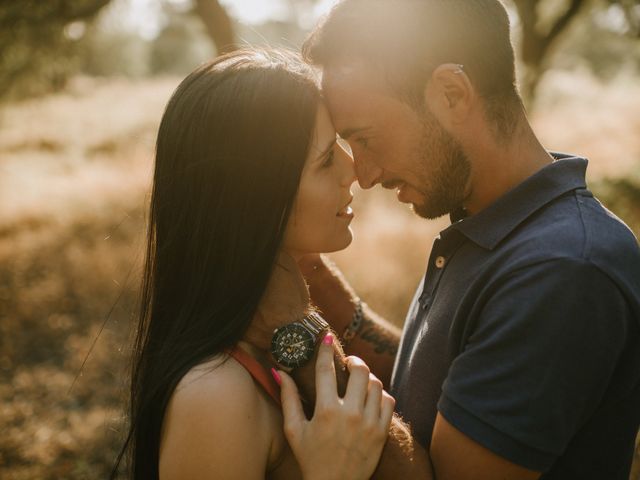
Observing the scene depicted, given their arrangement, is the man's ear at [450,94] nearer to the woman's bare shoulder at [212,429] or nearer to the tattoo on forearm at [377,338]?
the tattoo on forearm at [377,338]

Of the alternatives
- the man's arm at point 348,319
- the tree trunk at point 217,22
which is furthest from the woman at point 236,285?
the tree trunk at point 217,22

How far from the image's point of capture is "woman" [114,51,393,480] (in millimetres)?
1696

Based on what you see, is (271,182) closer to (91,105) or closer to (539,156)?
(539,156)

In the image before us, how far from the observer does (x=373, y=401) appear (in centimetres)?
183

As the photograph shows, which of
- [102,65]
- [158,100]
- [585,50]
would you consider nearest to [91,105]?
[158,100]

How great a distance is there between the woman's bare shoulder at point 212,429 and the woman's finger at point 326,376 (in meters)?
0.20

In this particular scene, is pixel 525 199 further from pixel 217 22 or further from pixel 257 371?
pixel 217 22

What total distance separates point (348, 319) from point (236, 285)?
0.89 m

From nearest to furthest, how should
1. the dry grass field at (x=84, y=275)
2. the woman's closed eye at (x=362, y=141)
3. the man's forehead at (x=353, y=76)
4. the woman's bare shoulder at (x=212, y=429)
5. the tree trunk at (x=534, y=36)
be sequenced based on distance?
the woman's bare shoulder at (x=212, y=429)
the man's forehead at (x=353, y=76)
the woman's closed eye at (x=362, y=141)
the dry grass field at (x=84, y=275)
the tree trunk at (x=534, y=36)

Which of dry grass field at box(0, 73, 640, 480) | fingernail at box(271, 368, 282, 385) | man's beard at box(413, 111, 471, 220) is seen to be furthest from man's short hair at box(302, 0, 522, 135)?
dry grass field at box(0, 73, 640, 480)

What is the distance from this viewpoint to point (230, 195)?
6.28 feet

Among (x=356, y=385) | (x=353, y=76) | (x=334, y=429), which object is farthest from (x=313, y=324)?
(x=353, y=76)

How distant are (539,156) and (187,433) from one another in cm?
152

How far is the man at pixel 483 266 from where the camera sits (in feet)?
5.03
